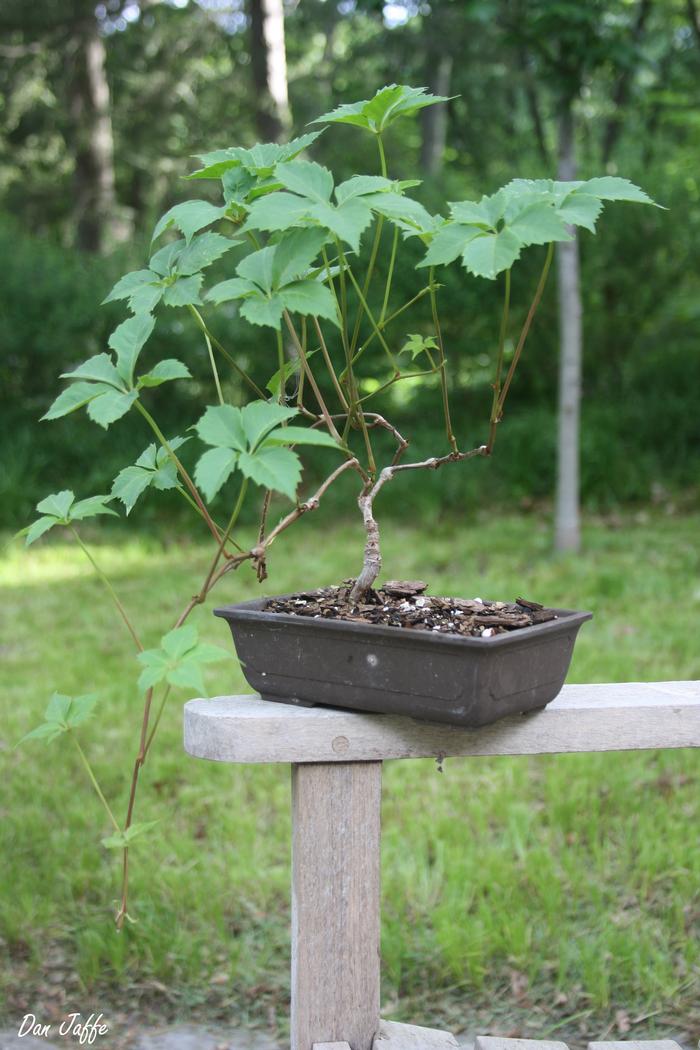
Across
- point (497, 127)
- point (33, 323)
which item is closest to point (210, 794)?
point (33, 323)

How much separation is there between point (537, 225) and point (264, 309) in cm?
33

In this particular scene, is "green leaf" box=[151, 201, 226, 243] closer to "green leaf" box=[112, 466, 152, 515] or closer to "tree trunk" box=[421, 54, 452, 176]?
"green leaf" box=[112, 466, 152, 515]

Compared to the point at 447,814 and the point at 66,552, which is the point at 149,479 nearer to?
the point at 447,814

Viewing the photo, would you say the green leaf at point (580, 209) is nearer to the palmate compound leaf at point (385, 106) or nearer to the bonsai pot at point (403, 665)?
the palmate compound leaf at point (385, 106)

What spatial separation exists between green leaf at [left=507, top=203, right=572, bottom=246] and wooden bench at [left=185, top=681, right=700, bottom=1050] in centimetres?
66

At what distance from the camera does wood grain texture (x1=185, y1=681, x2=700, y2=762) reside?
4.81ft

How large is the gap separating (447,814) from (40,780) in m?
1.23

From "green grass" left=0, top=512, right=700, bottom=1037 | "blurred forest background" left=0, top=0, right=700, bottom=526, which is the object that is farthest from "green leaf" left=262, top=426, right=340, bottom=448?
"blurred forest background" left=0, top=0, right=700, bottom=526

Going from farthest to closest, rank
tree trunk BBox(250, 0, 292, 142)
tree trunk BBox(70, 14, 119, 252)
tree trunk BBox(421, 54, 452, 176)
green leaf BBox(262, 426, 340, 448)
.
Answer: tree trunk BBox(421, 54, 452, 176) < tree trunk BBox(70, 14, 119, 252) < tree trunk BBox(250, 0, 292, 142) < green leaf BBox(262, 426, 340, 448)

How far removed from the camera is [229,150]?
1.44m

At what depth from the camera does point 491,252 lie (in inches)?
49.2

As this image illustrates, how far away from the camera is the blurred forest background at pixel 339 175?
23.2 feet

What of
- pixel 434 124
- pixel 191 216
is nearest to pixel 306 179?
pixel 191 216

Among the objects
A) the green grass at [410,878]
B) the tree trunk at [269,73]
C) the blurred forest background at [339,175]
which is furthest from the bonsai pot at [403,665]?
the tree trunk at [269,73]
